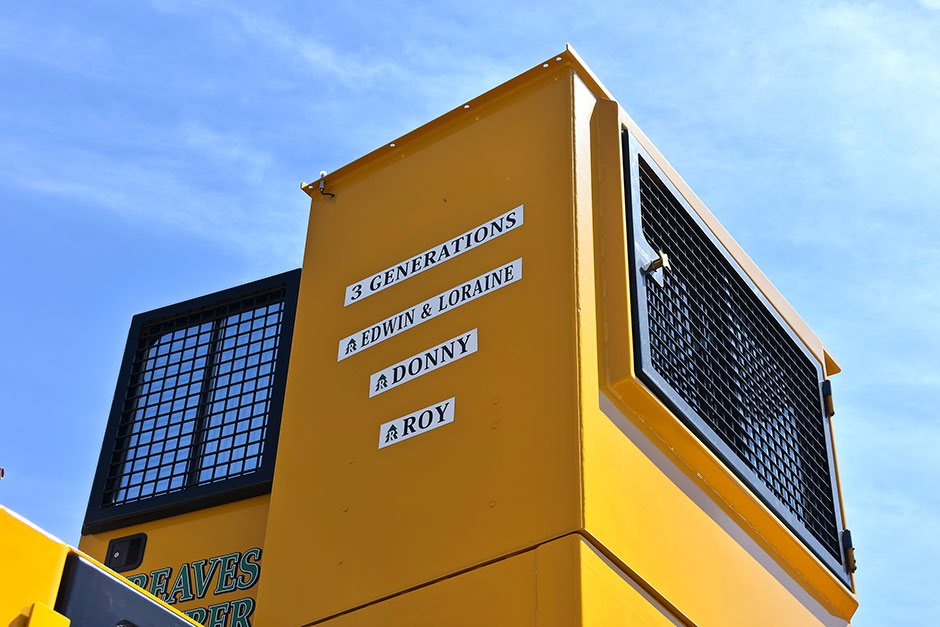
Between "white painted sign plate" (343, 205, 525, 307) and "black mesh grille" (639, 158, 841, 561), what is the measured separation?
76 cm

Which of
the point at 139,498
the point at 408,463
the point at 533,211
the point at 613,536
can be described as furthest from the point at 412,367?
the point at 139,498

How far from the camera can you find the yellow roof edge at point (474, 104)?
667 centimetres

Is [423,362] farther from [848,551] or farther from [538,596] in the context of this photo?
[848,551]

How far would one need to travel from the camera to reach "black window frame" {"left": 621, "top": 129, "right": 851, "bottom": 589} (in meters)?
5.80

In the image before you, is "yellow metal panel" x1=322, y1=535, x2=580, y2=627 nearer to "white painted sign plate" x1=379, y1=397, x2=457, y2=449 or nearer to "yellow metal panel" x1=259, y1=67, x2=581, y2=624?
"yellow metal panel" x1=259, y1=67, x2=581, y2=624

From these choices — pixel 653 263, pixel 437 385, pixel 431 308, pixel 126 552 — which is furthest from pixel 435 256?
pixel 126 552

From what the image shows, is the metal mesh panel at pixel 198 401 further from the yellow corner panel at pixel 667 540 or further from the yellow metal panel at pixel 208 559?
the yellow corner panel at pixel 667 540

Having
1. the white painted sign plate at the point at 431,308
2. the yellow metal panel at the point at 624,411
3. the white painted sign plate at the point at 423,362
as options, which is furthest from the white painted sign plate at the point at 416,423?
the yellow metal panel at the point at 624,411

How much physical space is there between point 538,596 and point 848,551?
9.77ft

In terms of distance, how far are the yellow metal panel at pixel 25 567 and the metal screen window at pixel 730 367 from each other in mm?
3144

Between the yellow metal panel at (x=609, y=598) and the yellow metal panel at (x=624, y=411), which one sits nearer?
the yellow metal panel at (x=609, y=598)

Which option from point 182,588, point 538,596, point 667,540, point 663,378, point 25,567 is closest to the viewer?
point 25,567

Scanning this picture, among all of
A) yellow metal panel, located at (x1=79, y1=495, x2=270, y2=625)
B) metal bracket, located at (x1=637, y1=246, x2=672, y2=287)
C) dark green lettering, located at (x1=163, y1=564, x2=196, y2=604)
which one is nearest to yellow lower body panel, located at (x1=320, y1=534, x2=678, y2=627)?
yellow metal panel, located at (x1=79, y1=495, x2=270, y2=625)

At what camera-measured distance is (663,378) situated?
19.4 feet
